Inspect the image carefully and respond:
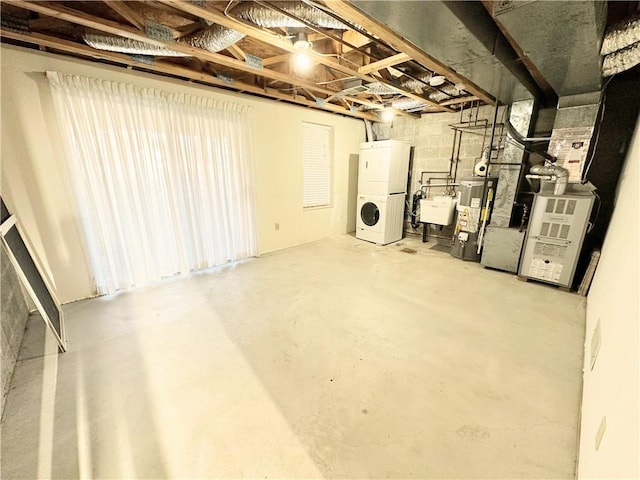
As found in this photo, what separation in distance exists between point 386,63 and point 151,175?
2.72 meters

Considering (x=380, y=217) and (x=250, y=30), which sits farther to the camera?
(x=380, y=217)

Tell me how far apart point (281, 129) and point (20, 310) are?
11.7 feet

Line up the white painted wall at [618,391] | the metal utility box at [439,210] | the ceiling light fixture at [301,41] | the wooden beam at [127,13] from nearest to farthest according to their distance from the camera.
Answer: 1. the white painted wall at [618,391]
2. the wooden beam at [127,13]
3. the ceiling light fixture at [301,41]
4. the metal utility box at [439,210]

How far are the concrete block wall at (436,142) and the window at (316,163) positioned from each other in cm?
150

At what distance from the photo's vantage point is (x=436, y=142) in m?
4.66

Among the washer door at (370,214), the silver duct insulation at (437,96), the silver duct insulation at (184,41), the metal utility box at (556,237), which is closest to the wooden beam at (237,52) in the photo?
the silver duct insulation at (184,41)

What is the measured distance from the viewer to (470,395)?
1.56 meters

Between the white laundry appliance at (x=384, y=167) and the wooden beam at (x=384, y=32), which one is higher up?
the wooden beam at (x=384, y=32)

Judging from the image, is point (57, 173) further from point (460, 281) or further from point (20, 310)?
point (460, 281)

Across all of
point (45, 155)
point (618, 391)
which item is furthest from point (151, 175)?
point (618, 391)

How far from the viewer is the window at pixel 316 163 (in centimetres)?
Result: 447

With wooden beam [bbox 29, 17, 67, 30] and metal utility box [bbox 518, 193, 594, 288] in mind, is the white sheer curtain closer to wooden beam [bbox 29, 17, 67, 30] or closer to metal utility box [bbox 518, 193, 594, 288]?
wooden beam [bbox 29, 17, 67, 30]

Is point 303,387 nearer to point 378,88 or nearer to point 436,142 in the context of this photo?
point 378,88

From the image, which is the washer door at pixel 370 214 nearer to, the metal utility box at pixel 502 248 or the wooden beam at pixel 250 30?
the metal utility box at pixel 502 248
